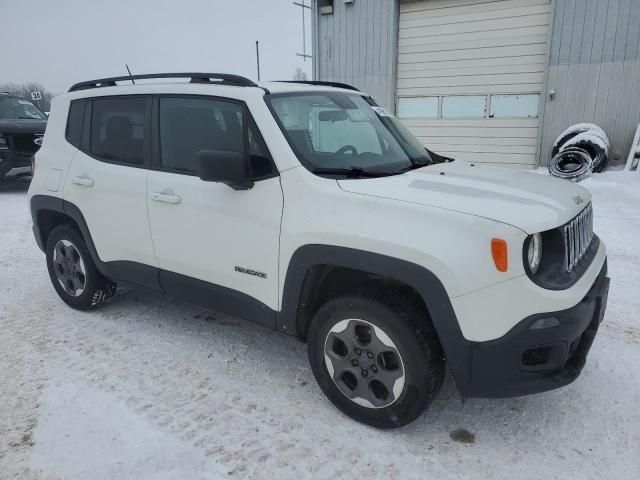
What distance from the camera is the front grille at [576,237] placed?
235 cm

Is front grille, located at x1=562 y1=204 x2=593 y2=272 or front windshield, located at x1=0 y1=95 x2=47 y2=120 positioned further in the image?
front windshield, located at x1=0 y1=95 x2=47 y2=120

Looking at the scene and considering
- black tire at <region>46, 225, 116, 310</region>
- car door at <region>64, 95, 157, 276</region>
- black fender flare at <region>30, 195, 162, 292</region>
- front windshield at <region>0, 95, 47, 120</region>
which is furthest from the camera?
front windshield at <region>0, 95, 47, 120</region>

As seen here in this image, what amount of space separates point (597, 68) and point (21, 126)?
11595mm

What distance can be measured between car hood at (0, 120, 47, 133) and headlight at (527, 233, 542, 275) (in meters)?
10.3

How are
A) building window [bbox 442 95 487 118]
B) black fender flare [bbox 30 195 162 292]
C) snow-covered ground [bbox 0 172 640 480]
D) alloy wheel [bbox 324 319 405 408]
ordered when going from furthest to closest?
building window [bbox 442 95 487 118] < black fender flare [bbox 30 195 162 292] < alloy wheel [bbox 324 319 405 408] < snow-covered ground [bbox 0 172 640 480]

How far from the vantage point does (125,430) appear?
2.57m

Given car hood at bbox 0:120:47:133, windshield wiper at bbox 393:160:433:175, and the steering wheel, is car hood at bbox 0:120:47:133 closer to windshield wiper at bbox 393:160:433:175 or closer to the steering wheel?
the steering wheel

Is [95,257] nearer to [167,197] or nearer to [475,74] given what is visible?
[167,197]

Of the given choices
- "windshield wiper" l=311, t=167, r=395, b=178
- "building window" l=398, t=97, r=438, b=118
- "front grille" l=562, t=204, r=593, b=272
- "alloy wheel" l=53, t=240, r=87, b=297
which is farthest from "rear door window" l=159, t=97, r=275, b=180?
"building window" l=398, t=97, r=438, b=118

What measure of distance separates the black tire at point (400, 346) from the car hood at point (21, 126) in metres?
9.44

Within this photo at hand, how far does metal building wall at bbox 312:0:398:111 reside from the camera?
38.5 ft

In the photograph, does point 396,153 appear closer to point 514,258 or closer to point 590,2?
point 514,258

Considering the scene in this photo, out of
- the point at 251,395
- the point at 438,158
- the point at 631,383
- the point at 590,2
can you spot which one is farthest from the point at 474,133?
the point at 251,395

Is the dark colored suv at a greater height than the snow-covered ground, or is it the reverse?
the dark colored suv
